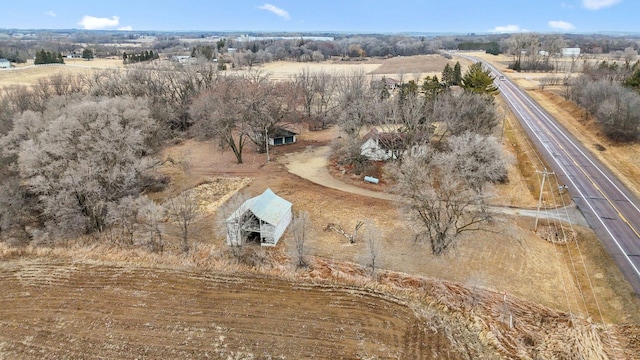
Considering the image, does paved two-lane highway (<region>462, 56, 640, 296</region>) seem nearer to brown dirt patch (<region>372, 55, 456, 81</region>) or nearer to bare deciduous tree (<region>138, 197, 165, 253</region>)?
bare deciduous tree (<region>138, 197, 165, 253</region>)

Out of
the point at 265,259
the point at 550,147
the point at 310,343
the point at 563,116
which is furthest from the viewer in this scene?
the point at 563,116

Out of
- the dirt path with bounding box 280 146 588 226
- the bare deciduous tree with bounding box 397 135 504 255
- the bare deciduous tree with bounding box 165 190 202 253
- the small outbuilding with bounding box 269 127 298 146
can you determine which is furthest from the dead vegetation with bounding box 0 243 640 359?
the small outbuilding with bounding box 269 127 298 146

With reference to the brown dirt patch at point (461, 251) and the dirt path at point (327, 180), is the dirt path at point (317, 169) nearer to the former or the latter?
the dirt path at point (327, 180)

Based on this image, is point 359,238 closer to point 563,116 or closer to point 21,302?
point 21,302

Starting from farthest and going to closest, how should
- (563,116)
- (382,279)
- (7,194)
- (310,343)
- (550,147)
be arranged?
1. (563,116)
2. (550,147)
3. (7,194)
4. (382,279)
5. (310,343)

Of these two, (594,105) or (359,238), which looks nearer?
(359,238)

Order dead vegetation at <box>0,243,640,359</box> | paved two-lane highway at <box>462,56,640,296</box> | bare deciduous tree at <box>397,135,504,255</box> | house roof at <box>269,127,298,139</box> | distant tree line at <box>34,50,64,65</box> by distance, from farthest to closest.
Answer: distant tree line at <box>34,50,64,65</box>, house roof at <box>269,127,298,139</box>, paved two-lane highway at <box>462,56,640,296</box>, bare deciduous tree at <box>397,135,504,255</box>, dead vegetation at <box>0,243,640,359</box>

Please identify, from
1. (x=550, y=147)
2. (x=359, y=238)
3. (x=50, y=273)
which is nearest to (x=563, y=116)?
(x=550, y=147)

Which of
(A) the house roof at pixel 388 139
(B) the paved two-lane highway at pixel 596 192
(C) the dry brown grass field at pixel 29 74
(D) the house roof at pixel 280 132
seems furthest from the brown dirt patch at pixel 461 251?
(C) the dry brown grass field at pixel 29 74
